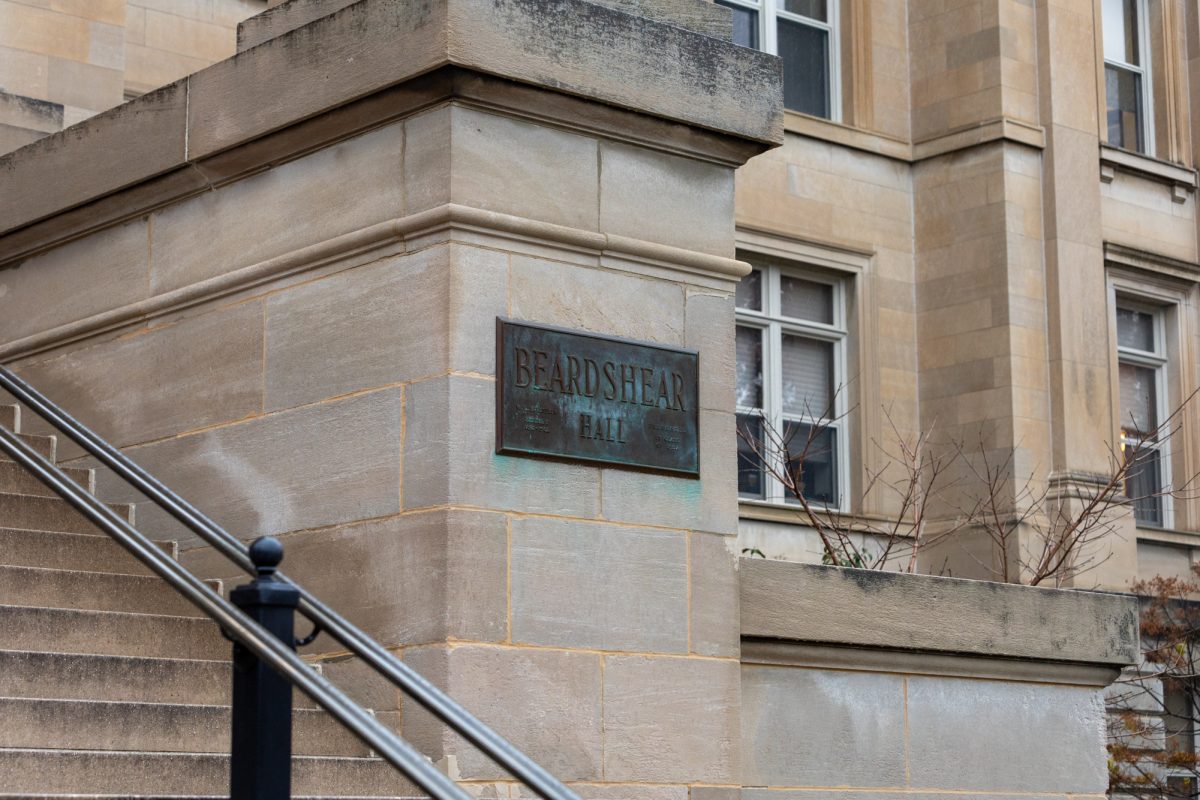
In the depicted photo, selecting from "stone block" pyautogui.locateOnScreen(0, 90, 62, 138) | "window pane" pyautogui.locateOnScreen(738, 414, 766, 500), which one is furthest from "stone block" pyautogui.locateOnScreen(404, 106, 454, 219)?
"window pane" pyautogui.locateOnScreen(738, 414, 766, 500)

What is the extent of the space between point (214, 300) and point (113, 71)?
5014mm

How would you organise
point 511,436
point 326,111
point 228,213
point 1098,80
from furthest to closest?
1. point 1098,80
2. point 228,213
3. point 326,111
4. point 511,436

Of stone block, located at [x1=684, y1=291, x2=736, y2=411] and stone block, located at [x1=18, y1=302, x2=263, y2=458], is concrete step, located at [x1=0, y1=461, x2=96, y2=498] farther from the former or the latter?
stone block, located at [x1=684, y1=291, x2=736, y2=411]

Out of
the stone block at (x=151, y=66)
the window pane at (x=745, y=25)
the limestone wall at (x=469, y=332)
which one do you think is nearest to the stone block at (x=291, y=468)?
the limestone wall at (x=469, y=332)

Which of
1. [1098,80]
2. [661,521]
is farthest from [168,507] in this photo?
[1098,80]

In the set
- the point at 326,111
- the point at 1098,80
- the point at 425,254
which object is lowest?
the point at 425,254

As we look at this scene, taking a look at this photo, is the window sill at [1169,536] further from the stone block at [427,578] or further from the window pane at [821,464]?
the stone block at [427,578]

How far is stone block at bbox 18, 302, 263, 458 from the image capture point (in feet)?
26.1

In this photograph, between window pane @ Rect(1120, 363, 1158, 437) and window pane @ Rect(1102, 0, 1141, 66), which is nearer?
window pane @ Rect(1120, 363, 1158, 437)

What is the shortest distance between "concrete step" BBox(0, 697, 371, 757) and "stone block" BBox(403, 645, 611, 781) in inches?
20.6

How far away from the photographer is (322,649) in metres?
7.42

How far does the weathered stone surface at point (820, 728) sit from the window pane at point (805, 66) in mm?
14053

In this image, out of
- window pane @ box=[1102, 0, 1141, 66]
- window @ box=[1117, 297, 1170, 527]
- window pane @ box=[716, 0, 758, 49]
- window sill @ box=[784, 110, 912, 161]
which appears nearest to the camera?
window sill @ box=[784, 110, 912, 161]

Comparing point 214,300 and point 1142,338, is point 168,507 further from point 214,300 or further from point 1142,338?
point 1142,338
